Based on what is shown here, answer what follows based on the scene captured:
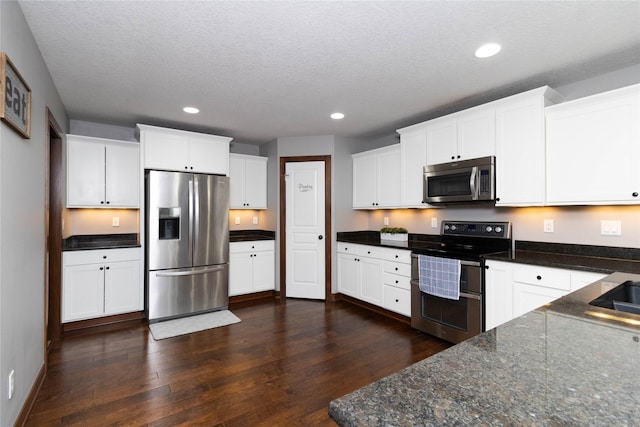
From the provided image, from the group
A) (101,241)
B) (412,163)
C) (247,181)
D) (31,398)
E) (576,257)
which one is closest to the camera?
(31,398)

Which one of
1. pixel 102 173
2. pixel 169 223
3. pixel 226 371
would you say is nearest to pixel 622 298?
pixel 226 371

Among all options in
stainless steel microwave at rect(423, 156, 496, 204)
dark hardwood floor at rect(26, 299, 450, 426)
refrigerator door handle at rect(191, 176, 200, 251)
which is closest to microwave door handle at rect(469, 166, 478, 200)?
stainless steel microwave at rect(423, 156, 496, 204)

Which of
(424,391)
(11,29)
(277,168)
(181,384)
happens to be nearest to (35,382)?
(181,384)

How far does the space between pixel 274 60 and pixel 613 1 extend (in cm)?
208

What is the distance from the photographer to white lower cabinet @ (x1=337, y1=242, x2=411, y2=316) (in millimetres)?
3533

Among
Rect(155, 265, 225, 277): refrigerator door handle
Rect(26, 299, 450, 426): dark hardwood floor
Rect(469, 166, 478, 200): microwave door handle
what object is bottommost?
Rect(26, 299, 450, 426): dark hardwood floor

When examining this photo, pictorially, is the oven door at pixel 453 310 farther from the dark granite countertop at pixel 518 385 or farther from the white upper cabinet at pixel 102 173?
the white upper cabinet at pixel 102 173

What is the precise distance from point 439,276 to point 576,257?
3.56 feet

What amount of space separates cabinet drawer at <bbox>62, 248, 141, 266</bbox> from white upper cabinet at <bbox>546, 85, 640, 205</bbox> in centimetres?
427

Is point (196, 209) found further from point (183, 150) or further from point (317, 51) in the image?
point (317, 51)

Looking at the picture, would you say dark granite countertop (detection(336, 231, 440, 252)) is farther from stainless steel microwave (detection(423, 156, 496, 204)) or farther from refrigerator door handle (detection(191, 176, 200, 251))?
refrigerator door handle (detection(191, 176, 200, 251))

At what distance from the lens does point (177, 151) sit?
3930 mm

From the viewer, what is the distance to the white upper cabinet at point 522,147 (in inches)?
104

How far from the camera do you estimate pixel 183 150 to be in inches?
156
